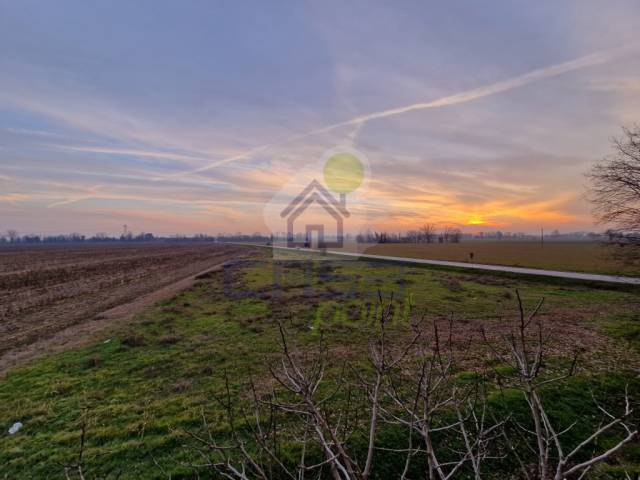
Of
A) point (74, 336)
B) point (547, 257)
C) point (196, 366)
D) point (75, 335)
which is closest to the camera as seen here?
point (196, 366)

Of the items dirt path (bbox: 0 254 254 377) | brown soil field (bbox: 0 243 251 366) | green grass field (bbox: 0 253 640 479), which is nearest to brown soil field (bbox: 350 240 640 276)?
green grass field (bbox: 0 253 640 479)

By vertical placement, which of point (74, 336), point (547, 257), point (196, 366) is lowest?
point (74, 336)

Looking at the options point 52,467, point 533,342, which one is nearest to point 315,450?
point 52,467

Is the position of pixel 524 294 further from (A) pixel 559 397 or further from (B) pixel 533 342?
(A) pixel 559 397

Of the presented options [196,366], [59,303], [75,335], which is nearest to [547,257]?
[196,366]

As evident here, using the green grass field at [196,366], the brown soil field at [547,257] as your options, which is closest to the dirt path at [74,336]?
the green grass field at [196,366]

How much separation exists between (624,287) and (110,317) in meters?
29.1

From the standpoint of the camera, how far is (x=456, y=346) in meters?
9.37

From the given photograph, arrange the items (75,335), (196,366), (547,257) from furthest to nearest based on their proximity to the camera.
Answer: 1. (547,257)
2. (75,335)
3. (196,366)

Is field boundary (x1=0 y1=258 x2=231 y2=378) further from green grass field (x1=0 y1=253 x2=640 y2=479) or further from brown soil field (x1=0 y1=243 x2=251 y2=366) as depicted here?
green grass field (x1=0 y1=253 x2=640 y2=479)

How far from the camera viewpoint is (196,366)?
850cm

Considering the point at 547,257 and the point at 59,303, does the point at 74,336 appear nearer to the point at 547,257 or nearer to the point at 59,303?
the point at 59,303

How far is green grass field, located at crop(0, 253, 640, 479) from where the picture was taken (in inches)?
212

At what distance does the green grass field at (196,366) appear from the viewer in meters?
5.39
